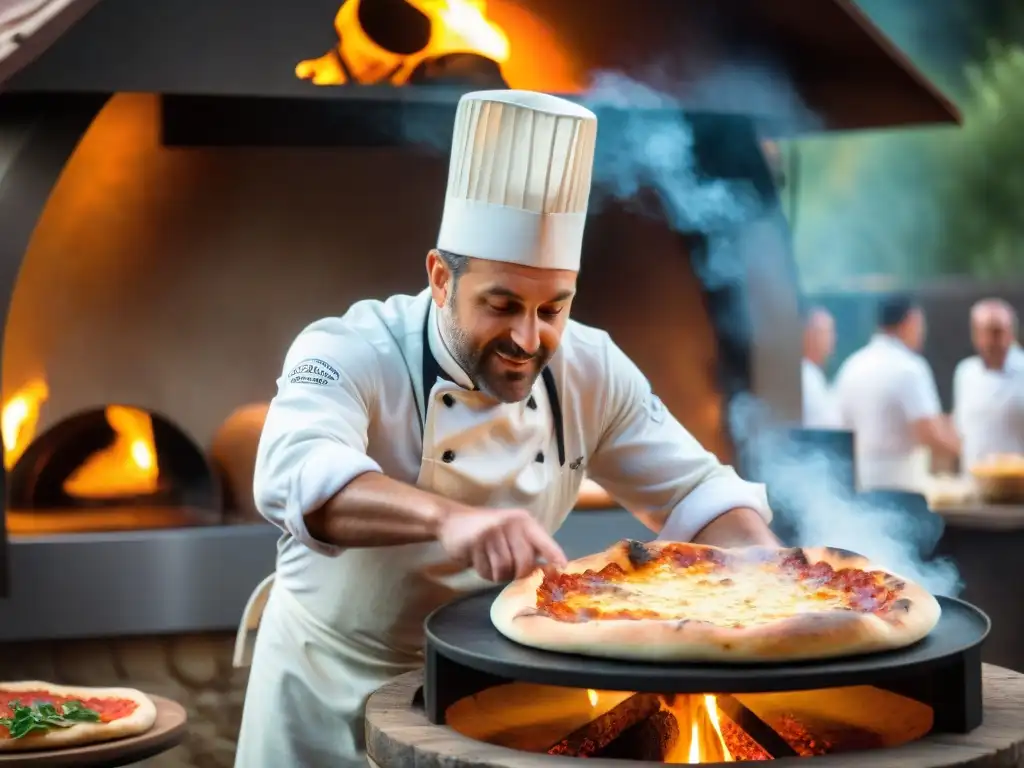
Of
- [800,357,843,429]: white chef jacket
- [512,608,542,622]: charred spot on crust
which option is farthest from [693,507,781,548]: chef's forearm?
[800,357,843,429]: white chef jacket

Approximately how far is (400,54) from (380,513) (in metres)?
2.58

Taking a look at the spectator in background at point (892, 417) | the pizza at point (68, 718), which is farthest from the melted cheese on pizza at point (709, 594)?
the spectator in background at point (892, 417)

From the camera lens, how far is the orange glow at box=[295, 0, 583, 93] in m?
4.37

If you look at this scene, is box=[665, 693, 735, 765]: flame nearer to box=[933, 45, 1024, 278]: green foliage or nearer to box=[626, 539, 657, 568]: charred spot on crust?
box=[626, 539, 657, 568]: charred spot on crust

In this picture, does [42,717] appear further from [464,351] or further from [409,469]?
[464,351]

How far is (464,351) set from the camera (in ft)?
8.22

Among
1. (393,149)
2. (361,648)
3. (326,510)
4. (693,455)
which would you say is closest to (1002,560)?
(393,149)

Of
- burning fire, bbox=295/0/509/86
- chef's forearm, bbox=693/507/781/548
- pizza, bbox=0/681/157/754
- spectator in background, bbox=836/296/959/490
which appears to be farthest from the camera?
spectator in background, bbox=836/296/959/490

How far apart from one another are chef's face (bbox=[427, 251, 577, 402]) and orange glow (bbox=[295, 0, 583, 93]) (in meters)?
1.96

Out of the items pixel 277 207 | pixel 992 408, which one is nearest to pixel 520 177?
pixel 277 207

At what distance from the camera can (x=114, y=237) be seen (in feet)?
16.5

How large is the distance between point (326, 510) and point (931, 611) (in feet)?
3.07

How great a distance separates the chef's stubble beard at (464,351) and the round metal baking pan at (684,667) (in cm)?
52

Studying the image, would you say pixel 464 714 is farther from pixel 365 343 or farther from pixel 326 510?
pixel 365 343
